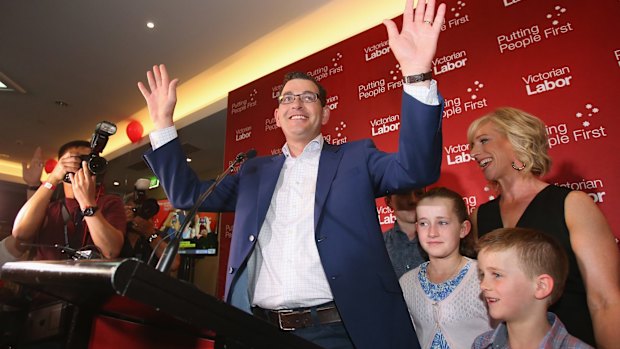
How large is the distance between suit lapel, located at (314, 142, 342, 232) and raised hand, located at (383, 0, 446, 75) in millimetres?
426

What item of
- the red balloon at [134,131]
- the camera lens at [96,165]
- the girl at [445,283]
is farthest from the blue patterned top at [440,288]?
the red balloon at [134,131]

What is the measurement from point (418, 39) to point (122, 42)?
160 inches

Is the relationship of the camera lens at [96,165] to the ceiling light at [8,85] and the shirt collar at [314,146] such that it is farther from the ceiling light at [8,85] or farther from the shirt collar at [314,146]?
the ceiling light at [8,85]

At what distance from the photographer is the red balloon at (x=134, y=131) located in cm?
610

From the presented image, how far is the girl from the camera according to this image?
4.87 ft

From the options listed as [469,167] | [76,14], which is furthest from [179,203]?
[76,14]

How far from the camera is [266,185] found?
155cm

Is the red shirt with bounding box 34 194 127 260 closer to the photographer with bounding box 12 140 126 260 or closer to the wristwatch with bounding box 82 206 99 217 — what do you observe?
the photographer with bounding box 12 140 126 260

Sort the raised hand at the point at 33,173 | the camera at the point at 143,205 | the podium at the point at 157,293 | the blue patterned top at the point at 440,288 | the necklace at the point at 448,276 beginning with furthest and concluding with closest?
the camera at the point at 143,205, the raised hand at the point at 33,173, the necklace at the point at 448,276, the blue patterned top at the point at 440,288, the podium at the point at 157,293

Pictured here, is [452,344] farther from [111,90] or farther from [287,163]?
[111,90]

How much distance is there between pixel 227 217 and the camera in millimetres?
4254

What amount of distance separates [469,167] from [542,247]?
133cm

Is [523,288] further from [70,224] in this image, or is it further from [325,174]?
[70,224]

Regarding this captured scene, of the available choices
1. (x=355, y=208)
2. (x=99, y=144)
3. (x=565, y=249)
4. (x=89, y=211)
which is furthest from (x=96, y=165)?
(x=565, y=249)
